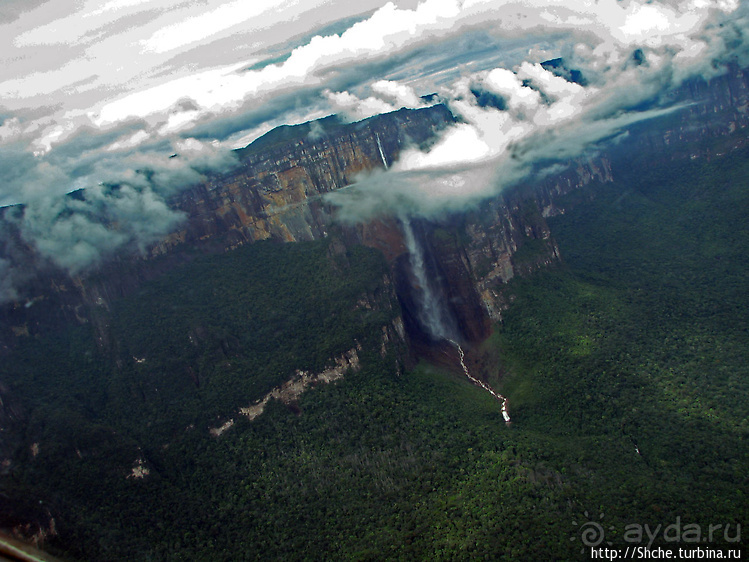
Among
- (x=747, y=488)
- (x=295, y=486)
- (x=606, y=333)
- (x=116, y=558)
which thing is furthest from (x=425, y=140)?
(x=116, y=558)

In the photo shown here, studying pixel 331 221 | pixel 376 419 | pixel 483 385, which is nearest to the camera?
→ pixel 376 419

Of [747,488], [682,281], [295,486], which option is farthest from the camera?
[682,281]

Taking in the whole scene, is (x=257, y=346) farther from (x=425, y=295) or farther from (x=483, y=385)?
(x=483, y=385)

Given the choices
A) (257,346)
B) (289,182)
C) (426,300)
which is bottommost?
(426,300)

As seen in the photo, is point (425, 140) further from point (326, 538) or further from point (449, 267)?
point (326, 538)

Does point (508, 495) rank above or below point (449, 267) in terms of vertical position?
below

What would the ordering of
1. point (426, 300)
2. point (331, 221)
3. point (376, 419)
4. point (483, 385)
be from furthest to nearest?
point (426, 300), point (331, 221), point (483, 385), point (376, 419)

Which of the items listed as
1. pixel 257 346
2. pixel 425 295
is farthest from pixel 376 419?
pixel 425 295
